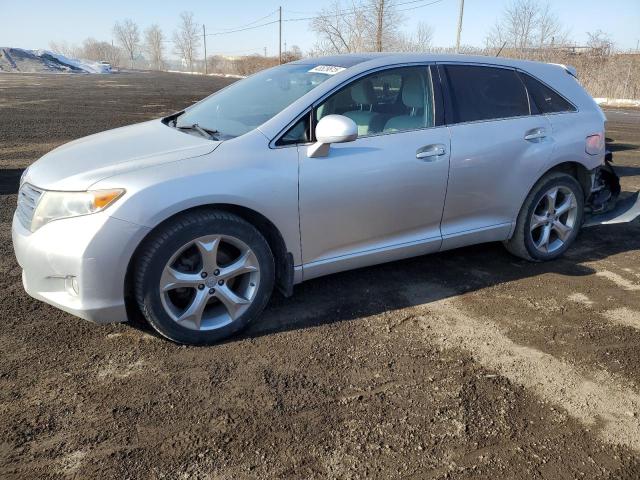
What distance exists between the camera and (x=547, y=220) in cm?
438

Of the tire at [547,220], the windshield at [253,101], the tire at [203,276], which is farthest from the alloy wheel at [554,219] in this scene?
the tire at [203,276]

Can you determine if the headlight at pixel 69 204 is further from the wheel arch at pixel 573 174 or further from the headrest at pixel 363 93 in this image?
the wheel arch at pixel 573 174

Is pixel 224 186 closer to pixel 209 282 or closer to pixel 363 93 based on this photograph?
pixel 209 282

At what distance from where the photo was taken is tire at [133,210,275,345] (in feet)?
9.28

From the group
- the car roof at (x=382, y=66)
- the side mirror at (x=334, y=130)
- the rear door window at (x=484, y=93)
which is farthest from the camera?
the rear door window at (x=484, y=93)

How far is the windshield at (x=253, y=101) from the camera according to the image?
342cm

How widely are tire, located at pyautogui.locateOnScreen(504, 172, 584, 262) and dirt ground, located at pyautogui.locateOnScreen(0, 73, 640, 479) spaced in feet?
1.02

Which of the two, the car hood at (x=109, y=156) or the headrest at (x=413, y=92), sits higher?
the headrest at (x=413, y=92)

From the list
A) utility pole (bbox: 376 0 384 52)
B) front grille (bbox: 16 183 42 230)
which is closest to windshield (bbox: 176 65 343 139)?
front grille (bbox: 16 183 42 230)

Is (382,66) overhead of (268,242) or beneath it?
overhead

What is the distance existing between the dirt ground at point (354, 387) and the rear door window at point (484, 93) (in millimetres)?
1315

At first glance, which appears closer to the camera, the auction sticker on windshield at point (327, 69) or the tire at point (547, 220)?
the auction sticker on windshield at point (327, 69)

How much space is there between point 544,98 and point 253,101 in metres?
2.46

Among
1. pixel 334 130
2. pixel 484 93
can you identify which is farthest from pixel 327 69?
pixel 484 93
